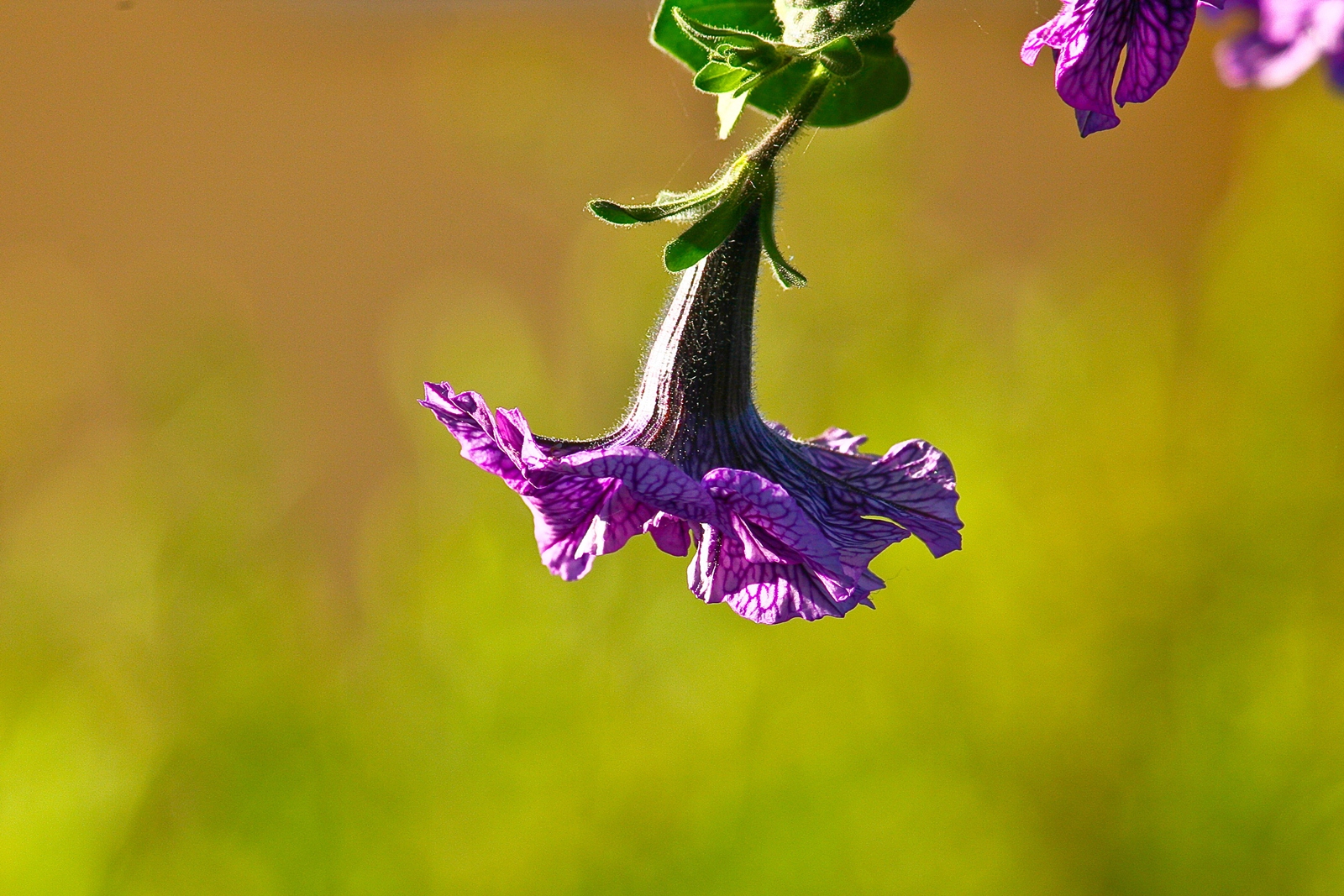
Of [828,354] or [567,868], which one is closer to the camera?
[567,868]

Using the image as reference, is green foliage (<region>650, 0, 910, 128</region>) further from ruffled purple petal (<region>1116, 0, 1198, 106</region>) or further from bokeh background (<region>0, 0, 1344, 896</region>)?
bokeh background (<region>0, 0, 1344, 896</region>)

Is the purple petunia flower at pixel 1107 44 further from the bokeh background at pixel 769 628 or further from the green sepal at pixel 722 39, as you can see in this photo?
the bokeh background at pixel 769 628

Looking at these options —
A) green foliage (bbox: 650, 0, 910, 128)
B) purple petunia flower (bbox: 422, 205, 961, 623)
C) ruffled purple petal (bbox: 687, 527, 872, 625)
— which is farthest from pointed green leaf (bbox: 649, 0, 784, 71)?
ruffled purple petal (bbox: 687, 527, 872, 625)

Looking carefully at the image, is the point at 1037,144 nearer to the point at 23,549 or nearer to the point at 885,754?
the point at 885,754

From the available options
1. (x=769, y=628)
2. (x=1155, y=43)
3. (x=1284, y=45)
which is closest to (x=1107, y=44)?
(x=1155, y=43)

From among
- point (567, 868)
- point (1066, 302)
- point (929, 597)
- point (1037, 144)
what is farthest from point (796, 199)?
point (567, 868)

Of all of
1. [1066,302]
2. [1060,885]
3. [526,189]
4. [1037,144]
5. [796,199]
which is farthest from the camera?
[1037,144]
